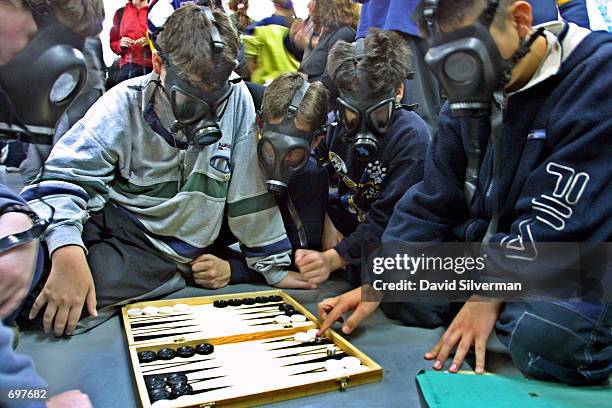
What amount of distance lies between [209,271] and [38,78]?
82 cm

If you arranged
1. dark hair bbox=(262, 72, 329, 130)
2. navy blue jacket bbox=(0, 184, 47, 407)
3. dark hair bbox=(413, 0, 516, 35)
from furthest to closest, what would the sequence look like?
dark hair bbox=(262, 72, 329, 130) → dark hair bbox=(413, 0, 516, 35) → navy blue jacket bbox=(0, 184, 47, 407)

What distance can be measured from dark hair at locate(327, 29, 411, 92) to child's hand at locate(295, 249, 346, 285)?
1.47 feet

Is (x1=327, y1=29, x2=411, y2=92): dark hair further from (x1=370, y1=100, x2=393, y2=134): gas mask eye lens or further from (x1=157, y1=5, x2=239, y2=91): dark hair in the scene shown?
(x1=157, y1=5, x2=239, y2=91): dark hair

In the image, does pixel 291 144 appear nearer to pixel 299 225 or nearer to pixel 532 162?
pixel 299 225

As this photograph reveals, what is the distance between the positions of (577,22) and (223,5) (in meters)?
0.76

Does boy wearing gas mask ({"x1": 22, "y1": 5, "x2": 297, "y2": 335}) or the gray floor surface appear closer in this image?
the gray floor surface

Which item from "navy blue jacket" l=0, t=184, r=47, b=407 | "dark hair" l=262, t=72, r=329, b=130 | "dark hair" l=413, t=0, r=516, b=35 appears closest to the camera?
"navy blue jacket" l=0, t=184, r=47, b=407

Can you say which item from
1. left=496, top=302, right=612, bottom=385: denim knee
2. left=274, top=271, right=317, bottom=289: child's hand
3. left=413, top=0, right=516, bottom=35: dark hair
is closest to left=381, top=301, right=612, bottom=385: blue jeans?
left=496, top=302, right=612, bottom=385: denim knee

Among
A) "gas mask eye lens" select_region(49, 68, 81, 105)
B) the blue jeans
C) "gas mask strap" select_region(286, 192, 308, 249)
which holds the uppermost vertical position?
"gas mask eye lens" select_region(49, 68, 81, 105)

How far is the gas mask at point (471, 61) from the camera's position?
0.77m

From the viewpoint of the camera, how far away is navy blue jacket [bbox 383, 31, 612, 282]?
2.67ft

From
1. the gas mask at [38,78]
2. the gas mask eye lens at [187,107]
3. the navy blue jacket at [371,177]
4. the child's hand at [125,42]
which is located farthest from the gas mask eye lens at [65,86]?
the navy blue jacket at [371,177]

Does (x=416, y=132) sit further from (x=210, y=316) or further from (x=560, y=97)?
(x=210, y=316)

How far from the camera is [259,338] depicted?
1.07 m
